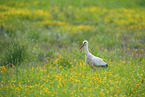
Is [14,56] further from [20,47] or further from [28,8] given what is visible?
[28,8]

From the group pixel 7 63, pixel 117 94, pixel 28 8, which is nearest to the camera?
pixel 117 94

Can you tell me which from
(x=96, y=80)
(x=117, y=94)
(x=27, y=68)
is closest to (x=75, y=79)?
(x=96, y=80)

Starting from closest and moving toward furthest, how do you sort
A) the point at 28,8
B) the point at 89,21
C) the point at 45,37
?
1. the point at 45,37
2. the point at 89,21
3. the point at 28,8

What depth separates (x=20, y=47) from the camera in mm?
7285

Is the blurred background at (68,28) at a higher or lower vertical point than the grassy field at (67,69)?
higher

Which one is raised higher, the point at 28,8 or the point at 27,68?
the point at 28,8

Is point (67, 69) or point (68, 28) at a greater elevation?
point (68, 28)

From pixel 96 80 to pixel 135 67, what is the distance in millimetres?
1768

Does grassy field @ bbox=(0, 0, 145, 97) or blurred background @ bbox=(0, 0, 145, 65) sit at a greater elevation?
blurred background @ bbox=(0, 0, 145, 65)

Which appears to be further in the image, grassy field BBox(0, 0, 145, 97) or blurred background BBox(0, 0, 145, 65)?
blurred background BBox(0, 0, 145, 65)

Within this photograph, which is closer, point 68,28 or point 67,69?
point 67,69

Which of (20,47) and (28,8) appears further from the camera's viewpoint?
(28,8)

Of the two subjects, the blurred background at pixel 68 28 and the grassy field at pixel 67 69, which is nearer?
the grassy field at pixel 67 69

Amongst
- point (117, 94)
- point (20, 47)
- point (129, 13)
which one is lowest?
point (117, 94)
